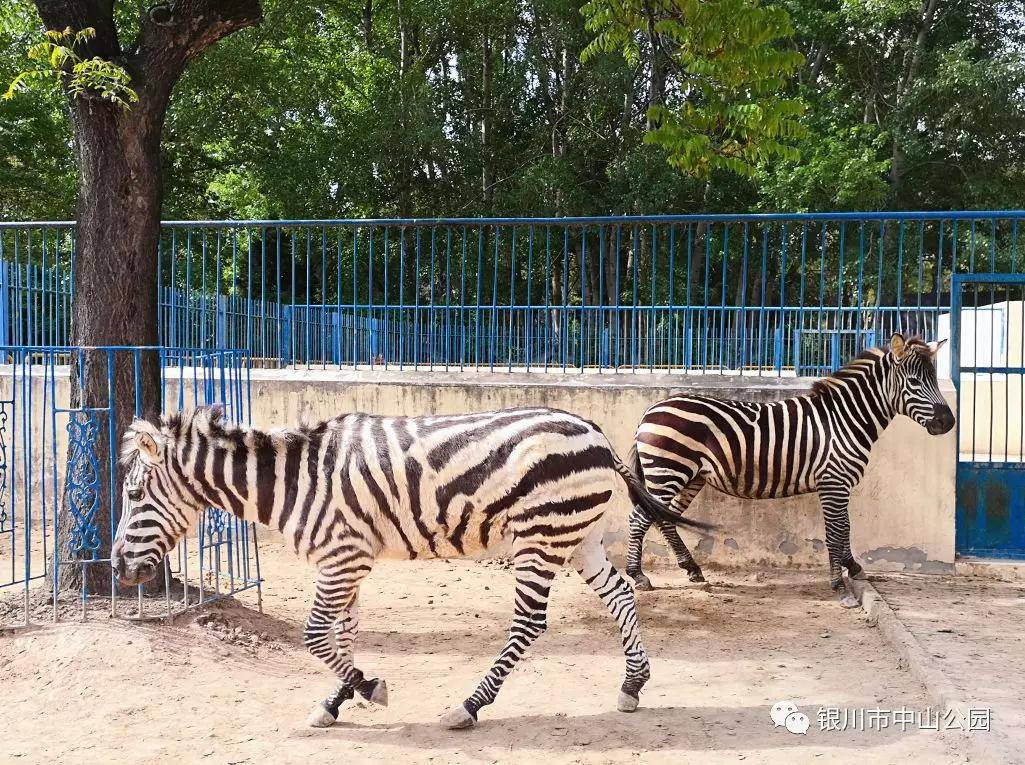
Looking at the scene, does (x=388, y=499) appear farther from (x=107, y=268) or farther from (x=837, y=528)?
(x=837, y=528)

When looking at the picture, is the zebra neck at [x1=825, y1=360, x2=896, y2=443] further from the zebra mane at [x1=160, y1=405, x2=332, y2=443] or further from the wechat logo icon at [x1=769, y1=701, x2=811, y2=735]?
the zebra mane at [x1=160, y1=405, x2=332, y2=443]

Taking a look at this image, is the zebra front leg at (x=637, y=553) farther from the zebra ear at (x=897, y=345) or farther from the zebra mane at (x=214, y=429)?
the zebra mane at (x=214, y=429)

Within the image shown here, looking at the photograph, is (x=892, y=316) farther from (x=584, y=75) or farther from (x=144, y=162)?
(x=584, y=75)

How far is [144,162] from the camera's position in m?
6.12

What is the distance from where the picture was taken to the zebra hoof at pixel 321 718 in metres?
4.37

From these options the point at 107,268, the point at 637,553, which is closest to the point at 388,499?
the point at 107,268

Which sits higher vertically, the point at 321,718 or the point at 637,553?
the point at 637,553

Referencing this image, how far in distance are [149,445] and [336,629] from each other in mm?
1290

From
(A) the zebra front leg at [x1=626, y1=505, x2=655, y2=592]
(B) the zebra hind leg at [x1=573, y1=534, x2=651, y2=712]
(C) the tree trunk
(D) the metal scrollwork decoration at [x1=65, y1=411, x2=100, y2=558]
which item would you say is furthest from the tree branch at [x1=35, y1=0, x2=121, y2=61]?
(A) the zebra front leg at [x1=626, y1=505, x2=655, y2=592]

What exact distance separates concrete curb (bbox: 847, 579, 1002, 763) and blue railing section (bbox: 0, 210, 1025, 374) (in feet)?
7.32

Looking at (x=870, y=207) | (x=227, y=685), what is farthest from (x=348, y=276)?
(x=227, y=685)

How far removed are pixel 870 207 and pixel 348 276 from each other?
12949 mm

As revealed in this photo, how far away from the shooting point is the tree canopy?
74.1 ft

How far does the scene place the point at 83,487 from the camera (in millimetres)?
5891
